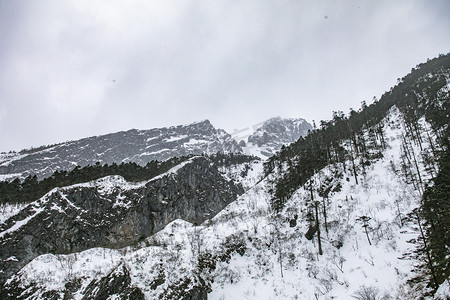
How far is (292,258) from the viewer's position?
3045 cm

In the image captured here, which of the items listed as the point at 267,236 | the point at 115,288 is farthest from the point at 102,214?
the point at 115,288

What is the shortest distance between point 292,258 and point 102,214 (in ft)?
181

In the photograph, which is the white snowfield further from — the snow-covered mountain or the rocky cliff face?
the rocky cliff face

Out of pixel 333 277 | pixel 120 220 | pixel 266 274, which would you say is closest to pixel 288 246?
pixel 266 274

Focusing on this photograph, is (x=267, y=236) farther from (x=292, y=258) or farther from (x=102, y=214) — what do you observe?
(x=102, y=214)

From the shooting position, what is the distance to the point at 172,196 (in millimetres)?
83750

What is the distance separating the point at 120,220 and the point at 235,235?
45.9 metres

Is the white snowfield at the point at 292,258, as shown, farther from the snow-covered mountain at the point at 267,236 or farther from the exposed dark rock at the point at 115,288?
the exposed dark rock at the point at 115,288

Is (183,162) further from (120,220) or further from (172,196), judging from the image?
(120,220)

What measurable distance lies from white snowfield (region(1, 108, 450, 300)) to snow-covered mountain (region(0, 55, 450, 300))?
0.46 feet

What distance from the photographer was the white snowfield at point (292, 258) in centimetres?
2216

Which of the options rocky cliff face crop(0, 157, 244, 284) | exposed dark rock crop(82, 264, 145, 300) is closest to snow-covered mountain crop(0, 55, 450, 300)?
exposed dark rock crop(82, 264, 145, 300)

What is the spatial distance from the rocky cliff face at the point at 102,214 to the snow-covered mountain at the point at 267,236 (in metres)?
0.26

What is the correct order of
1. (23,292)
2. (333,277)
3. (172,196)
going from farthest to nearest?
(172,196)
(333,277)
(23,292)
